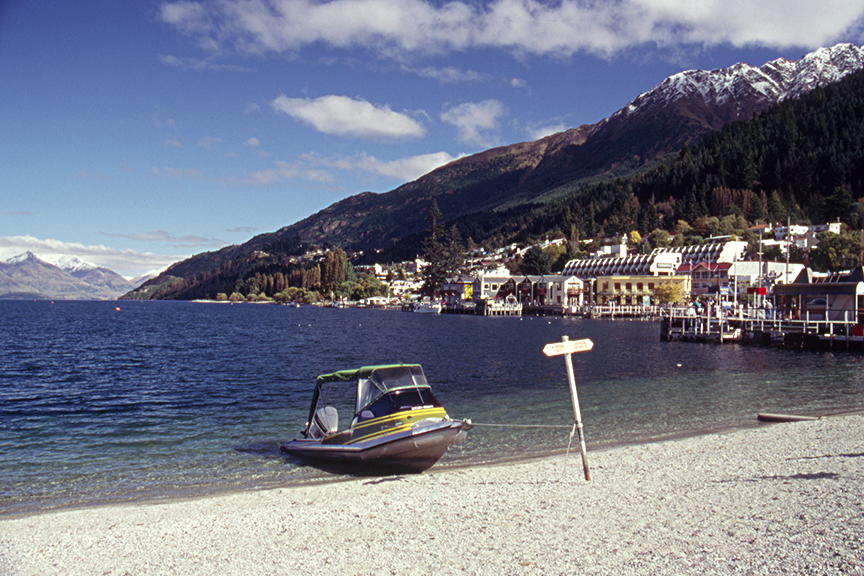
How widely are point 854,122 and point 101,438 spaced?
213777 millimetres

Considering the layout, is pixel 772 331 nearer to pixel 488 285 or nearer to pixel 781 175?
pixel 488 285

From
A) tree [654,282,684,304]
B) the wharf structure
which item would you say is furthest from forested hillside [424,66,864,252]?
the wharf structure

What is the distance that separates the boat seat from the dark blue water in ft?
3.89

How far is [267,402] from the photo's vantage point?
80.9 ft

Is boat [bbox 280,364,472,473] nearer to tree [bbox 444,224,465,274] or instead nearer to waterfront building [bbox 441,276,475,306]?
waterfront building [bbox 441,276,475,306]

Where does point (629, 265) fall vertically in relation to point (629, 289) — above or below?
above

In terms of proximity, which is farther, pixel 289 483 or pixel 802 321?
pixel 802 321

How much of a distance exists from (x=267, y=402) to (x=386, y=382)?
39.4 feet

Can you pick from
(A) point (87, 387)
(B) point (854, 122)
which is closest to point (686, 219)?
(B) point (854, 122)

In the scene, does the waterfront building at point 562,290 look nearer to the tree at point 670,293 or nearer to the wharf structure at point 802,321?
the tree at point 670,293

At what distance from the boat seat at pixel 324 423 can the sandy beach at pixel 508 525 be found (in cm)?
235

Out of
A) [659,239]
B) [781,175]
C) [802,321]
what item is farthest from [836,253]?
[781,175]

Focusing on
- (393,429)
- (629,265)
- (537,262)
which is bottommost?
(393,429)

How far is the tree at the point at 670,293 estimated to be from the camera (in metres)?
121
